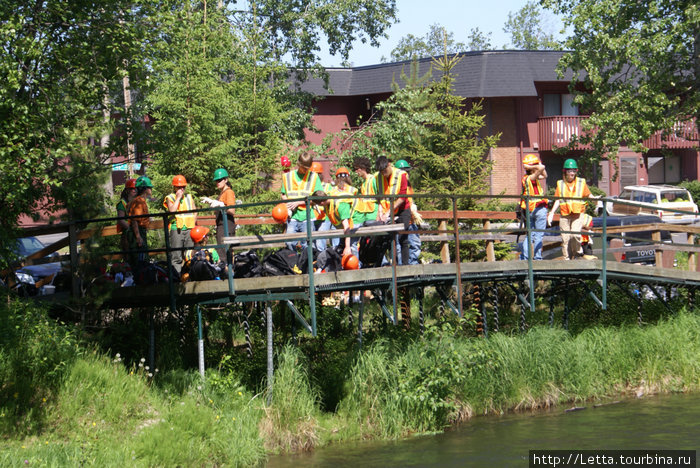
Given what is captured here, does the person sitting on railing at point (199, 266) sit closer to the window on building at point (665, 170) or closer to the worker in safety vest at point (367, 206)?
the worker in safety vest at point (367, 206)

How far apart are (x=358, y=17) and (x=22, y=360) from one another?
→ 2512cm

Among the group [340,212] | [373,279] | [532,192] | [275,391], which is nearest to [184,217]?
[340,212]

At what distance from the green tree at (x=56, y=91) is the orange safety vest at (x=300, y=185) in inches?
97.6

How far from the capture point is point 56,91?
11.4 m

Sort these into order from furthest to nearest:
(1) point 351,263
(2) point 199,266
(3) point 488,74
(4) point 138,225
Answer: (3) point 488,74
(4) point 138,225
(2) point 199,266
(1) point 351,263

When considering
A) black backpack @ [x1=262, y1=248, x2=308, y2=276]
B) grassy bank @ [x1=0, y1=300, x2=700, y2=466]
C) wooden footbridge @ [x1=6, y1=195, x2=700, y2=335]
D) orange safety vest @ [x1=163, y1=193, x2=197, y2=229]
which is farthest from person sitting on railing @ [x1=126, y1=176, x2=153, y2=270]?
black backpack @ [x1=262, y1=248, x2=308, y2=276]

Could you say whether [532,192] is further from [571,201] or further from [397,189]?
[397,189]

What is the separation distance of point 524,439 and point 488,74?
84.5 ft

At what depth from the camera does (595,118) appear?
23969mm

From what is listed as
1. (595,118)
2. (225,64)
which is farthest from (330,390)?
(595,118)

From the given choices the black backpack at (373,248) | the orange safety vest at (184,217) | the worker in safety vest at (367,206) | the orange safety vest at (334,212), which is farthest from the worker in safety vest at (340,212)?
the orange safety vest at (184,217)

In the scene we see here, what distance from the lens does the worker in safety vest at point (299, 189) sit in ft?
41.8

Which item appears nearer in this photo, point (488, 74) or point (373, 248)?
point (373, 248)

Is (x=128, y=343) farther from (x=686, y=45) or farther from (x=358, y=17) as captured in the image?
(x=358, y=17)
